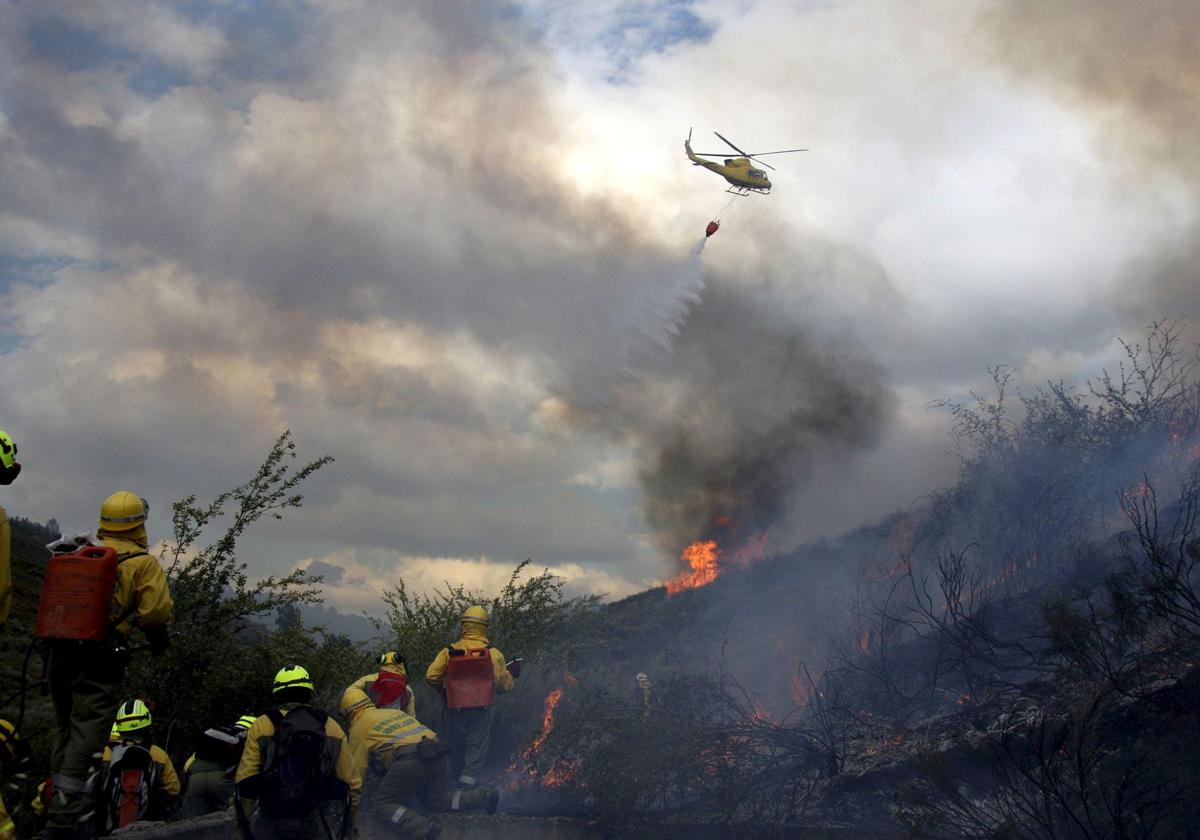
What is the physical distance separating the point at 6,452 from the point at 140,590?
1.31 m

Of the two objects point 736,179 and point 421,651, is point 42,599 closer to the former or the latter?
point 421,651

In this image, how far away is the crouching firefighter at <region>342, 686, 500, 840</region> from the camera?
8117 millimetres

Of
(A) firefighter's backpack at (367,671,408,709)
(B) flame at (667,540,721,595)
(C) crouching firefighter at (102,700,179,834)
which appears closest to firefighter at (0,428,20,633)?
(C) crouching firefighter at (102,700,179,834)

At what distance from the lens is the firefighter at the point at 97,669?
16.6 ft

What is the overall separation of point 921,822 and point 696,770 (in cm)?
234

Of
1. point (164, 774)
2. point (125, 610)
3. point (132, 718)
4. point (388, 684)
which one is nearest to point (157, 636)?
point (125, 610)

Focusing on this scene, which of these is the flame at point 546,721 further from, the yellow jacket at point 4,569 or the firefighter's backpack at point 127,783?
the yellow jacket at point 4,569

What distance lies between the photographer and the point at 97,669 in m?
5.25

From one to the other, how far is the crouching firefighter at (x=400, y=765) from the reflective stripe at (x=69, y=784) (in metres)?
3.28

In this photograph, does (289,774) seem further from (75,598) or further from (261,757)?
(75,598)

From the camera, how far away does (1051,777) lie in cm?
644

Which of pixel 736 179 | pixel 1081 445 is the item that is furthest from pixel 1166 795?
pixel 736 179

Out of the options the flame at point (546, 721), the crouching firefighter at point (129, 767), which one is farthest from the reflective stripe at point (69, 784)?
the flame at point (546, 721)

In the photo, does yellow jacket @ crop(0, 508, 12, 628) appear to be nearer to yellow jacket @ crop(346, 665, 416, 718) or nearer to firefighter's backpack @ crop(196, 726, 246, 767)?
firefighter's backpack @ crop(196, 726, 246, 767)
